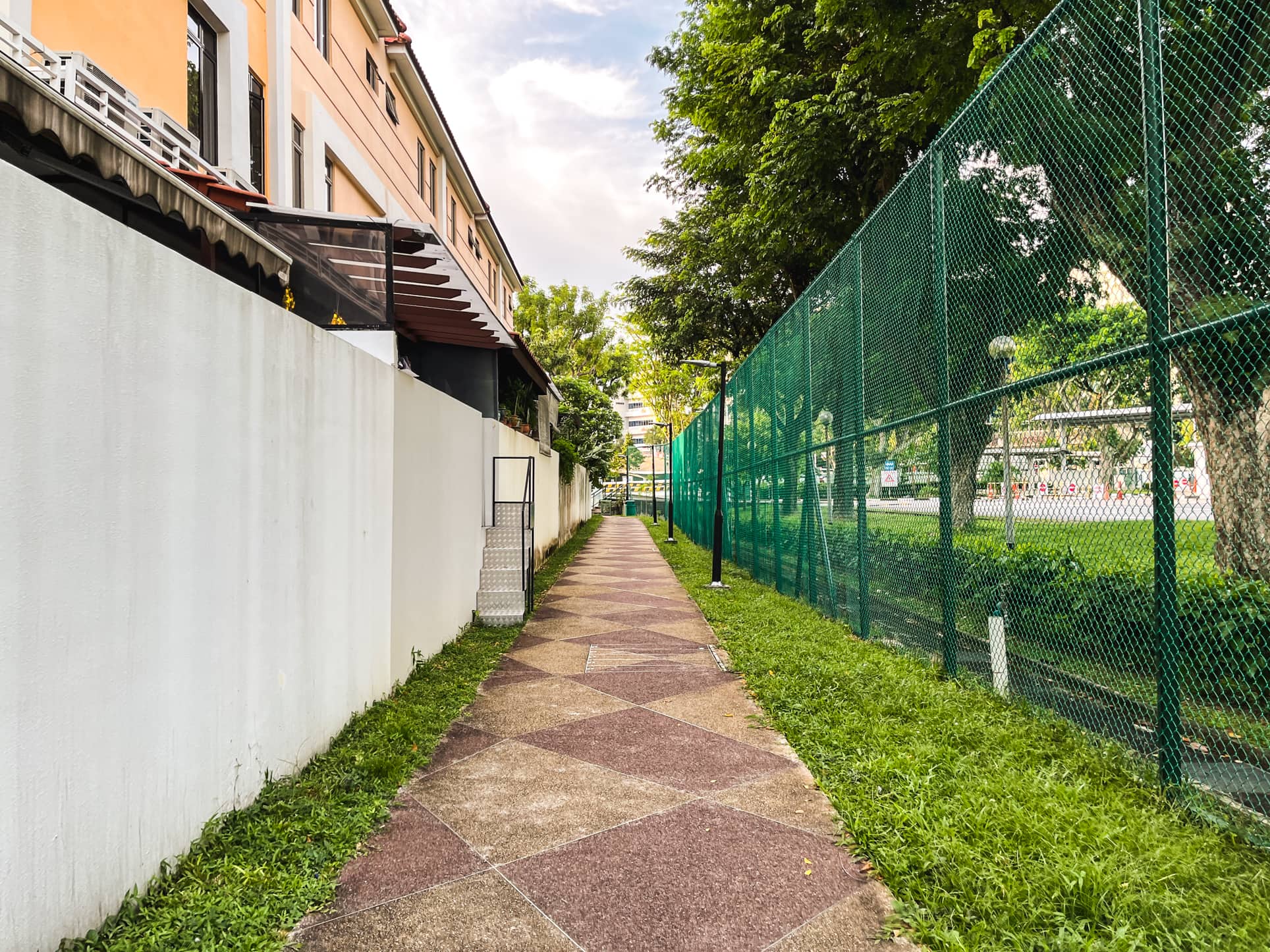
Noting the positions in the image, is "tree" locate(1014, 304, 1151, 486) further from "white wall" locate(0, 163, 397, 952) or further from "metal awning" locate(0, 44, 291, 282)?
"metal awning" locate(0, 44, 291, 282)

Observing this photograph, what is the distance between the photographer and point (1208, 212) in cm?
290

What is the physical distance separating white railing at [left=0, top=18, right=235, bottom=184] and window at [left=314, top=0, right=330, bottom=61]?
4300 millimetres

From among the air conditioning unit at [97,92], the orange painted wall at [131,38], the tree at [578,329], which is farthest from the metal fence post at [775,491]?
the tree at [578,329]

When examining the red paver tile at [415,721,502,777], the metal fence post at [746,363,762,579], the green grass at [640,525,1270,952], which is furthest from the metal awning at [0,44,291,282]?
the metal fence post at [746,363,762,579]

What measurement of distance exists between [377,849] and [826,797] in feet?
6.04

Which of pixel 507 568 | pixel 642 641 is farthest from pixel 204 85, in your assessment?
pixel 642 641

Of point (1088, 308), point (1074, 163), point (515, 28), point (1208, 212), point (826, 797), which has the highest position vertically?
point (515, 28)

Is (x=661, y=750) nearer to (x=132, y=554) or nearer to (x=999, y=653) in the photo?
(x=999, y=653)

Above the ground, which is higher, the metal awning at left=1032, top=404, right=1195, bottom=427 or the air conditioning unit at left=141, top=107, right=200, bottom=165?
the air conditioning unit at left=141, top=107, right=200, bottom=165

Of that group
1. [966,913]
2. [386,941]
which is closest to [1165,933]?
[966,913]

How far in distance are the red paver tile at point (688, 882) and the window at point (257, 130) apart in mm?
8244

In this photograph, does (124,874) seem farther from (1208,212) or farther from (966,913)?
(1208,212)

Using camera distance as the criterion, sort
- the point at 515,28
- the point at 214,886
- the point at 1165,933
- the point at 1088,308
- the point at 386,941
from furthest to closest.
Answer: the point at 515,28 → the point at 1088,308 → the point at 214,886 → the point at 386,941 → the point at 1165,933

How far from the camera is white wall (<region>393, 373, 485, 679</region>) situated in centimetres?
507
